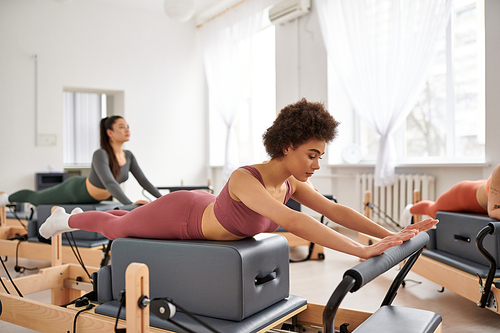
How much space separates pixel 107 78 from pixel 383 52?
4.06 m

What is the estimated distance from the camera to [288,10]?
527 cm

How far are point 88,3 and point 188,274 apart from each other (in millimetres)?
5973

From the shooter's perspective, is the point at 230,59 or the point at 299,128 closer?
the point at 299,128

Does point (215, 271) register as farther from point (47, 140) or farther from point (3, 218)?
point (47, 140)

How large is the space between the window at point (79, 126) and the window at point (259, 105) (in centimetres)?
282

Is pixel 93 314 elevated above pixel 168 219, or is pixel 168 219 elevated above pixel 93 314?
pixel 168 219

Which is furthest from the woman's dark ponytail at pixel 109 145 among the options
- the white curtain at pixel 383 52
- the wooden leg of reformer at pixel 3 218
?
the white curtain at pixel 383 52

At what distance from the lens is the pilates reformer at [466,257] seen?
1.79m

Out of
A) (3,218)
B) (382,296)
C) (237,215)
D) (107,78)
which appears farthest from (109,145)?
(107,78)

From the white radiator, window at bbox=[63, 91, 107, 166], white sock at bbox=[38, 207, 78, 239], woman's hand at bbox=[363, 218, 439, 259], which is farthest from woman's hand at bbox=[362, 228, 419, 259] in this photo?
window at bbox=[63, 91, 107, 166]

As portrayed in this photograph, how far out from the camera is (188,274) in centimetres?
139

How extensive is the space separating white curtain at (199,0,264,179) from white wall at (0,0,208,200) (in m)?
0.56

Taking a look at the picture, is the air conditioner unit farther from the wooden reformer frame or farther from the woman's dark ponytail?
the wooden reformer frame

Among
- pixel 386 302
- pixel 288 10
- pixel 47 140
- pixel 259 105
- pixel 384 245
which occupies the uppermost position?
pixel 288 10
